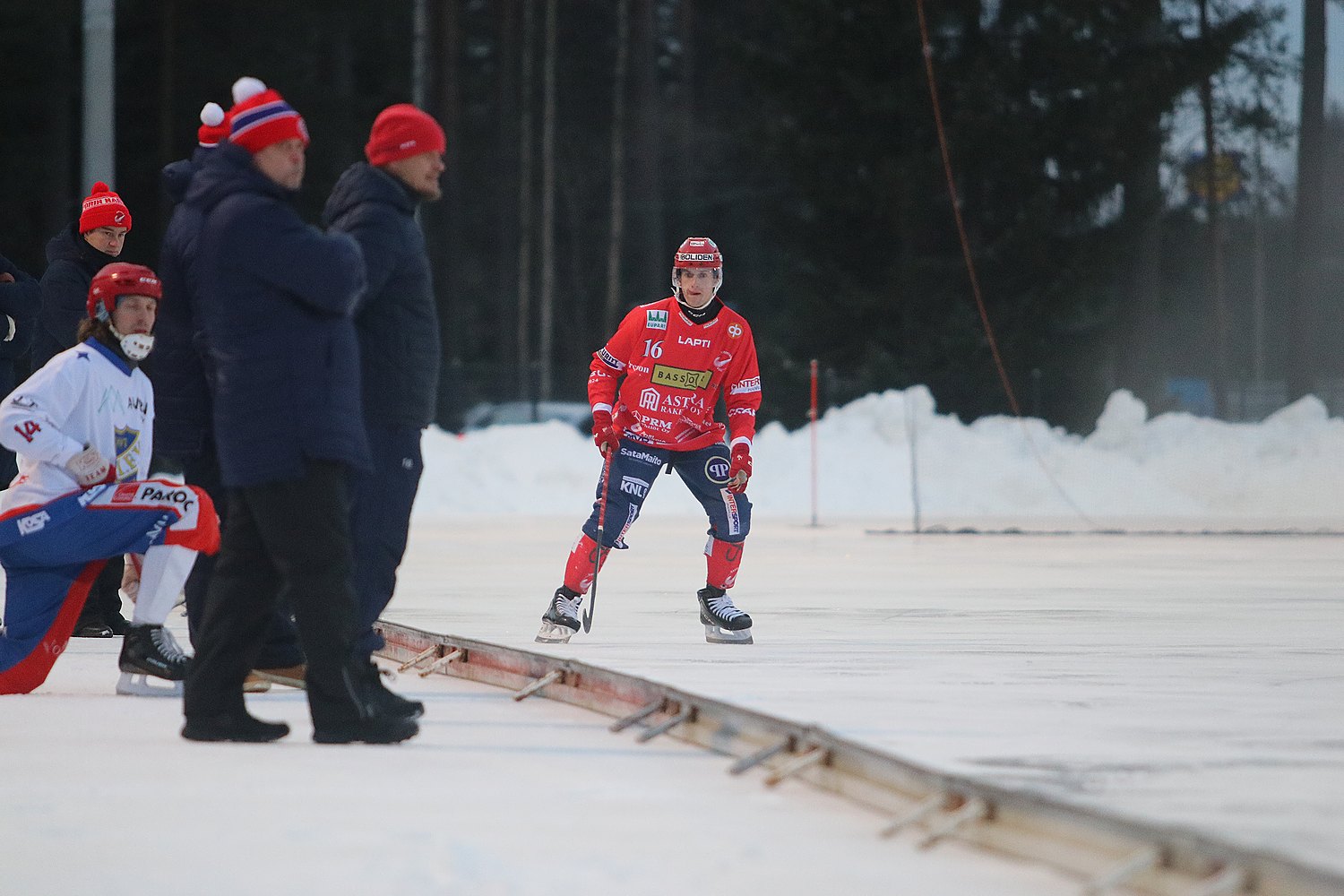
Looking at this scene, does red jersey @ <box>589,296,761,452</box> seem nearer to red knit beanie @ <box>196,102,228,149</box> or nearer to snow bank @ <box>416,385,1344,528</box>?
red knit beanie @ <box>196,102,228,149</box>

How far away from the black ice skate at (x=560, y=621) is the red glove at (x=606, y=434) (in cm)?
67

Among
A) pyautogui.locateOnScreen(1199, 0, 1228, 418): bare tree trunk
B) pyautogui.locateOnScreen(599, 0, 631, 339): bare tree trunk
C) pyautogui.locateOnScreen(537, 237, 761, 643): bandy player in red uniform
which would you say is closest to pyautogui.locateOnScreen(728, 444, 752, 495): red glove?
pyautogui.locateOnScreen(537, 237, 761, 643): bandy player in red uniform

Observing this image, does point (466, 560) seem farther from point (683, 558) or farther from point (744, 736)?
point (744, 736)

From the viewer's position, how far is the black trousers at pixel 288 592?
19.2 ft

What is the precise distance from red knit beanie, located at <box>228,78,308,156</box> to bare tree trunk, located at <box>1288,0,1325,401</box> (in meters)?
29.2

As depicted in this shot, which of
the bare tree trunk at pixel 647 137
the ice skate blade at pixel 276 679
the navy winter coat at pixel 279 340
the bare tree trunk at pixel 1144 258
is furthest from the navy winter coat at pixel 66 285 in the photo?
the bare tree trunk at pixel 647 137

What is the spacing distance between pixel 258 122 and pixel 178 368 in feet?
5.15

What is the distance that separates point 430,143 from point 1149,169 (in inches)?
1121

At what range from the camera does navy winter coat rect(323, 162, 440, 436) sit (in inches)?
256

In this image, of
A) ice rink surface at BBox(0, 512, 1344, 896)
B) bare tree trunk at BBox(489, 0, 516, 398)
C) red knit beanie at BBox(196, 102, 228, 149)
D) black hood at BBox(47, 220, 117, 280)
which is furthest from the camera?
bare tree trunk at BBox(489, 0, 516, 398)

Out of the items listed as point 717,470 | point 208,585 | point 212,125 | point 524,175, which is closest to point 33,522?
point 208,585

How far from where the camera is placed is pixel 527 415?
36500 mm

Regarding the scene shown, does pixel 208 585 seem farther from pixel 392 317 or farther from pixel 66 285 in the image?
pixel 66 285

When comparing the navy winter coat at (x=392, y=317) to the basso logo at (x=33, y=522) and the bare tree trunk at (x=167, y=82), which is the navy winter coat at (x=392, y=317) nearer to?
the basso logo at (x=33, y=522)
